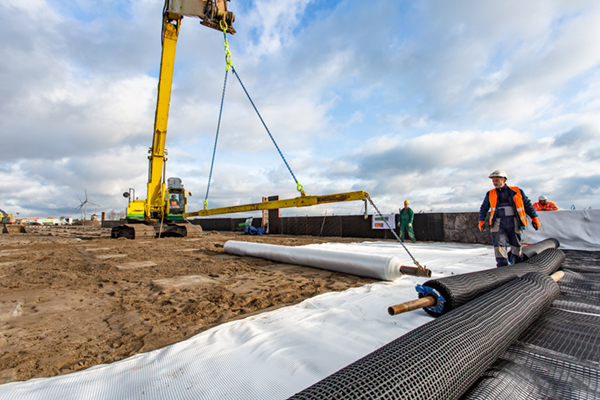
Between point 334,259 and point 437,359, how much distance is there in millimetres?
3635

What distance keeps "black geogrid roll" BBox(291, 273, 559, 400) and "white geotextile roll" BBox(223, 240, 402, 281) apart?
2069 mm

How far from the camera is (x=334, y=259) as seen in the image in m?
4.99

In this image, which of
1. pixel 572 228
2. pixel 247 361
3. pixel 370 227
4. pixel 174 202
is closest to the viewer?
pixel 247 361

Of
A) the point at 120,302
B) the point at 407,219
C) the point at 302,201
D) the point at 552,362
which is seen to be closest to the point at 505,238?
the point at 552,362

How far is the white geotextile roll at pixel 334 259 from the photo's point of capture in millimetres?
4246

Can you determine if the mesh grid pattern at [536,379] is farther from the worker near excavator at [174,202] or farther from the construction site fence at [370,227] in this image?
the worker near excavator at [174,202]

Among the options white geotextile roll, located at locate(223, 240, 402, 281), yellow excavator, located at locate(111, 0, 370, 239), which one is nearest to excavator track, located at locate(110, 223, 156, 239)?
yellow excavator, located at locate(111, 0, 370, 239)

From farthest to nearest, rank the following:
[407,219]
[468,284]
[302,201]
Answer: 1. [407,219]
2. [302,201]
3. [468,284]

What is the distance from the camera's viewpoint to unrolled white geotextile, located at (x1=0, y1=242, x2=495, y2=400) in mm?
1634

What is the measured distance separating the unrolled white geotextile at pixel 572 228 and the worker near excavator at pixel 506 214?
→ 628cm

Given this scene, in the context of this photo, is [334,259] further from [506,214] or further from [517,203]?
[517,203]

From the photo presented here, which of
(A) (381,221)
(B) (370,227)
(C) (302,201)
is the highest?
(C) (302,201)

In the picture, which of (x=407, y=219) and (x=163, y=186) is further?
(x=163, y=186)

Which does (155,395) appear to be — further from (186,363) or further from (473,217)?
(473,217)
